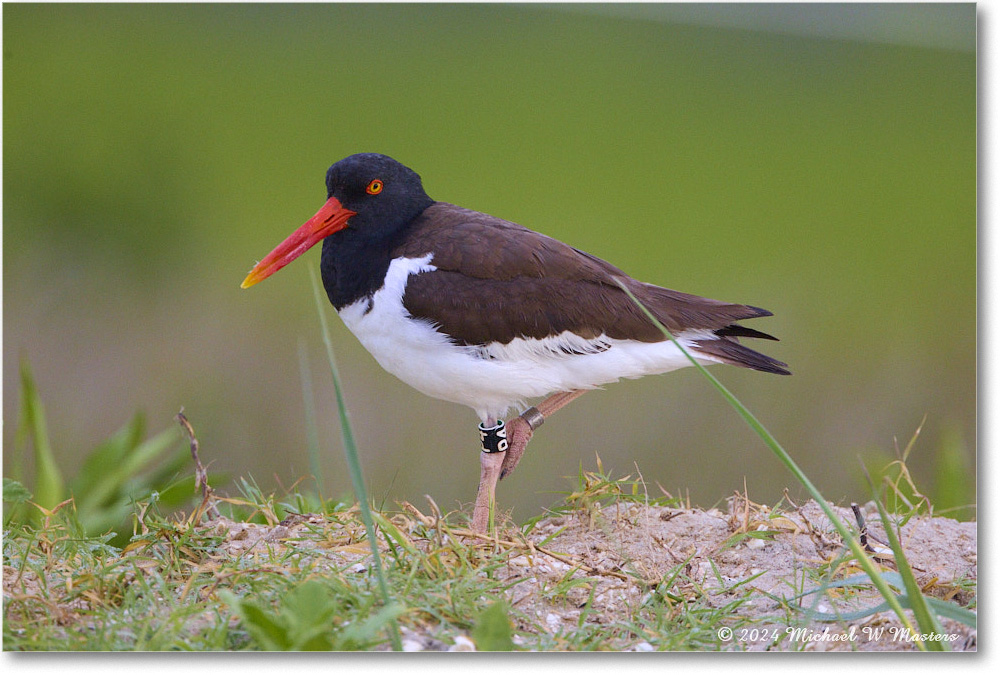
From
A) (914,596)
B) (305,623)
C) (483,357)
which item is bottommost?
(305,623)

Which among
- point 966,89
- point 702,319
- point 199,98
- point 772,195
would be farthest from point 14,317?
point 966,89

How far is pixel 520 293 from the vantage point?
7.34ft

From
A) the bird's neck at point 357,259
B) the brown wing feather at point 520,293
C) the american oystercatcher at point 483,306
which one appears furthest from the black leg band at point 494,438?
the bird's neck at point 357,259

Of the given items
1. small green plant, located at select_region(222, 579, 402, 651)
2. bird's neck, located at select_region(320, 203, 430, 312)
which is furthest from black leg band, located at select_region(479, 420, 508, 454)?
small green plant, located at select_region(222, 579, 402, 651)

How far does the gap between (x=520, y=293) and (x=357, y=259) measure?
17.5 inches

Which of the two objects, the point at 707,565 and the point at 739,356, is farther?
the point at 739,356

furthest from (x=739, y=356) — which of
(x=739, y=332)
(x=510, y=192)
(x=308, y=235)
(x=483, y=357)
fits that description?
(x=308, y=235)

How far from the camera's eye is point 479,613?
6.10 ft

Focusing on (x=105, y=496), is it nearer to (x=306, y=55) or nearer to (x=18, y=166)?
(x=18, y=166)

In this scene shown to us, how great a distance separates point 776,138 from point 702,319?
31.0 inches

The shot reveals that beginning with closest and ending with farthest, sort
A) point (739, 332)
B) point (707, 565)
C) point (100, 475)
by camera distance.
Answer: point (707, 565)
point (739, 332)
point (100, 475)

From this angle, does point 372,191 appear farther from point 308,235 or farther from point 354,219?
point 308,235

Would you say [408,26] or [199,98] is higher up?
[408,26]

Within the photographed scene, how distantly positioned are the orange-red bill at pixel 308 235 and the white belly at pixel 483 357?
0.22 metres
